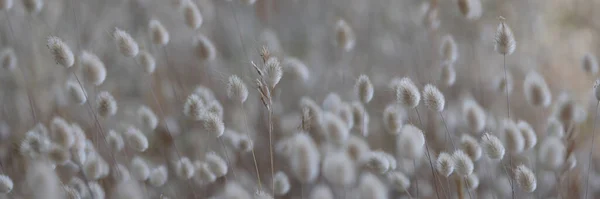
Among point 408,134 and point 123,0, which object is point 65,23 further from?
point 408,134

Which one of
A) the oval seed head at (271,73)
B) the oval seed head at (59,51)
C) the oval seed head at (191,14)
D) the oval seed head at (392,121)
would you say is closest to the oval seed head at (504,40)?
the oval seed head at (392,121)

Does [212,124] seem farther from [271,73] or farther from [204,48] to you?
[204,48]

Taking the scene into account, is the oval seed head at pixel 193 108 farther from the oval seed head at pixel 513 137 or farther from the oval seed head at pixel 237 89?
the oval seed head at pixel 513 137

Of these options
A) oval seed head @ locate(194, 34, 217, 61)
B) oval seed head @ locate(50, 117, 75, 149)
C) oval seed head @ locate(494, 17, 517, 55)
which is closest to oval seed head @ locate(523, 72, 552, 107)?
oval seed head @ locate(494, 17, 517, 55)

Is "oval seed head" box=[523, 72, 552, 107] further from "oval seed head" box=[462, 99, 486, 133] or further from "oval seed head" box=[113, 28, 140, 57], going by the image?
"oval seed head" box=[113, 28, 140, 57]

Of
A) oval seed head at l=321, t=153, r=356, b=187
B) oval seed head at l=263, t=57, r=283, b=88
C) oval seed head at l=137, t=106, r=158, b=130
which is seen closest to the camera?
oval seed head at l=321, t=153, r=356, b=187

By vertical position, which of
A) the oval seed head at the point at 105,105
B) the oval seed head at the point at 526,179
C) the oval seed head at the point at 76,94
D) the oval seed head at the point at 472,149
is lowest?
the oval seed head at the point at 526,179

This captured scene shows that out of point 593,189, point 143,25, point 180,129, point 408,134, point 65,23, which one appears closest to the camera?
point 408,134

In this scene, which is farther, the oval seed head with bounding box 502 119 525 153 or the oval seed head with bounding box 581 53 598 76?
the oval seed head with bounding box 581 53 598 76

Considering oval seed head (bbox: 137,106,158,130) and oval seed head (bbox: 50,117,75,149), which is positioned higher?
oval seed head (bbox: 137,106,158,130)

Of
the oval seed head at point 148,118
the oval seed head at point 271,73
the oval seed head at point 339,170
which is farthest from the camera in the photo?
the oval seed head at point 148,118

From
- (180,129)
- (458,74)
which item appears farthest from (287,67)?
(458,74)
